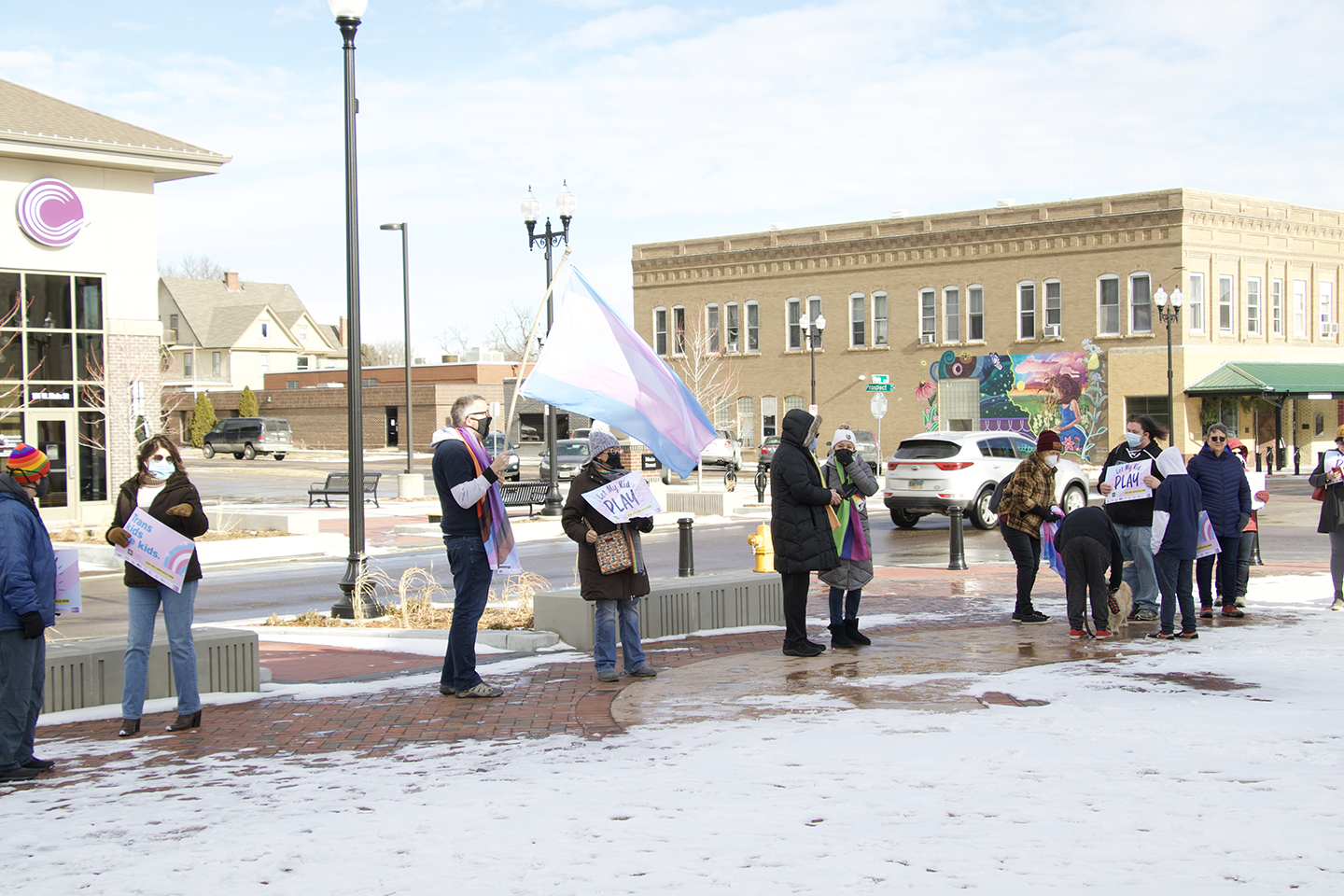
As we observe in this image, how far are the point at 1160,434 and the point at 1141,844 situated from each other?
6.77 meters

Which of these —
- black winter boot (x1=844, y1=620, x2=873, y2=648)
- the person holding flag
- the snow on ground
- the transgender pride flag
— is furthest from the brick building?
the person holding flag

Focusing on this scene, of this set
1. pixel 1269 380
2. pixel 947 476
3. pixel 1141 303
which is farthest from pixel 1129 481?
pixel 1141 303

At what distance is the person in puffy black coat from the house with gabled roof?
75224mm

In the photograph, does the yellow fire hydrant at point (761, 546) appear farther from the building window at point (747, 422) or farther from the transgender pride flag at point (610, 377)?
the building window at point (747, 422)

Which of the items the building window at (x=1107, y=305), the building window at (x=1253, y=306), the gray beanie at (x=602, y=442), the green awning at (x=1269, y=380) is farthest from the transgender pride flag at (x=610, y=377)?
the building window at (x=1253, y=306)

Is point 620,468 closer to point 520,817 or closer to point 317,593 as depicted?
point 520,817

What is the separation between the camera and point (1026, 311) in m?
46.1

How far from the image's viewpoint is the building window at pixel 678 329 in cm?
5509

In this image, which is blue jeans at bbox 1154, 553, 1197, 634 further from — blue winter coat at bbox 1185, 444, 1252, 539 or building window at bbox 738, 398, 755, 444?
building window at bbox 738, 398, 755, 444

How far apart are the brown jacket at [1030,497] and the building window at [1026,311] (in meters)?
36.8

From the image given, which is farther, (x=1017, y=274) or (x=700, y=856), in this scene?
(x=1017, y=274)

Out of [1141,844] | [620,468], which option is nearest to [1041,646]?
[620,468]

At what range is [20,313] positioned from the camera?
2405cm

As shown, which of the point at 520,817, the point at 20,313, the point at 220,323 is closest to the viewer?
the point at 520,817
